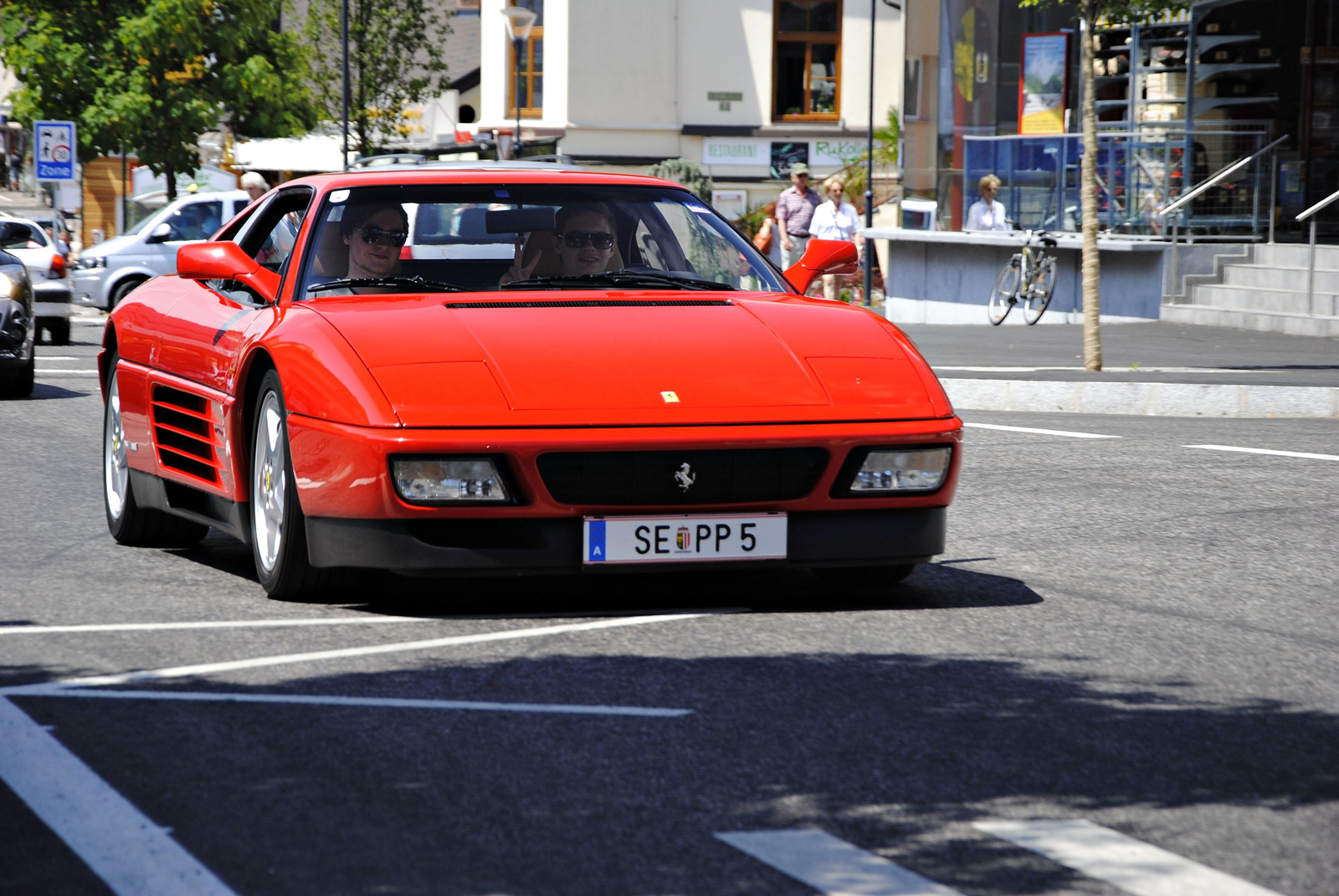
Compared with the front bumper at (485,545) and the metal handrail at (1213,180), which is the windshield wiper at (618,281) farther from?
the metal handrail at (1213,180)

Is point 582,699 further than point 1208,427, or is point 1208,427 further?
point 1208,427

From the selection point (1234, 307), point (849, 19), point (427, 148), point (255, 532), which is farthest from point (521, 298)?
point (427, 148)

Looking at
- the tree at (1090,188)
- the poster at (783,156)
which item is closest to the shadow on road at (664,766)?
the tree at (1090,188)

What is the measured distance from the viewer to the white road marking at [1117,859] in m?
3.46

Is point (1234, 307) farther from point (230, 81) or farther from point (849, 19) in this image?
point (849, 19)

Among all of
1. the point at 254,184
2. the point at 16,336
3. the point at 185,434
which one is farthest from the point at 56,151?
the point at 185,434

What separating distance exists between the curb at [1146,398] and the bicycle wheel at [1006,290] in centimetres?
1055

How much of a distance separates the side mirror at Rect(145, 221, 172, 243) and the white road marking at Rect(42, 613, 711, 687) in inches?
883

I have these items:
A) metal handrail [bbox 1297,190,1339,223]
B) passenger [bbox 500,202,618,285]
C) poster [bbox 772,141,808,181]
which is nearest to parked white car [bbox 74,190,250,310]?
metal handrail [bbox 1297,190,1339,223]

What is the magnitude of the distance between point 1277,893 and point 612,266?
4180 millimetres

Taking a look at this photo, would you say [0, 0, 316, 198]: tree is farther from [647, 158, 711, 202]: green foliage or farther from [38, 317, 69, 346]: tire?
[647, 158, 711, 202]: green foliage

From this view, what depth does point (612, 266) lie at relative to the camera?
7180 millimetres

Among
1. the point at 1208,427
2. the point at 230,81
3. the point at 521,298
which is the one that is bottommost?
the point at 1208,427

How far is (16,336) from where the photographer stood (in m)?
15.4
